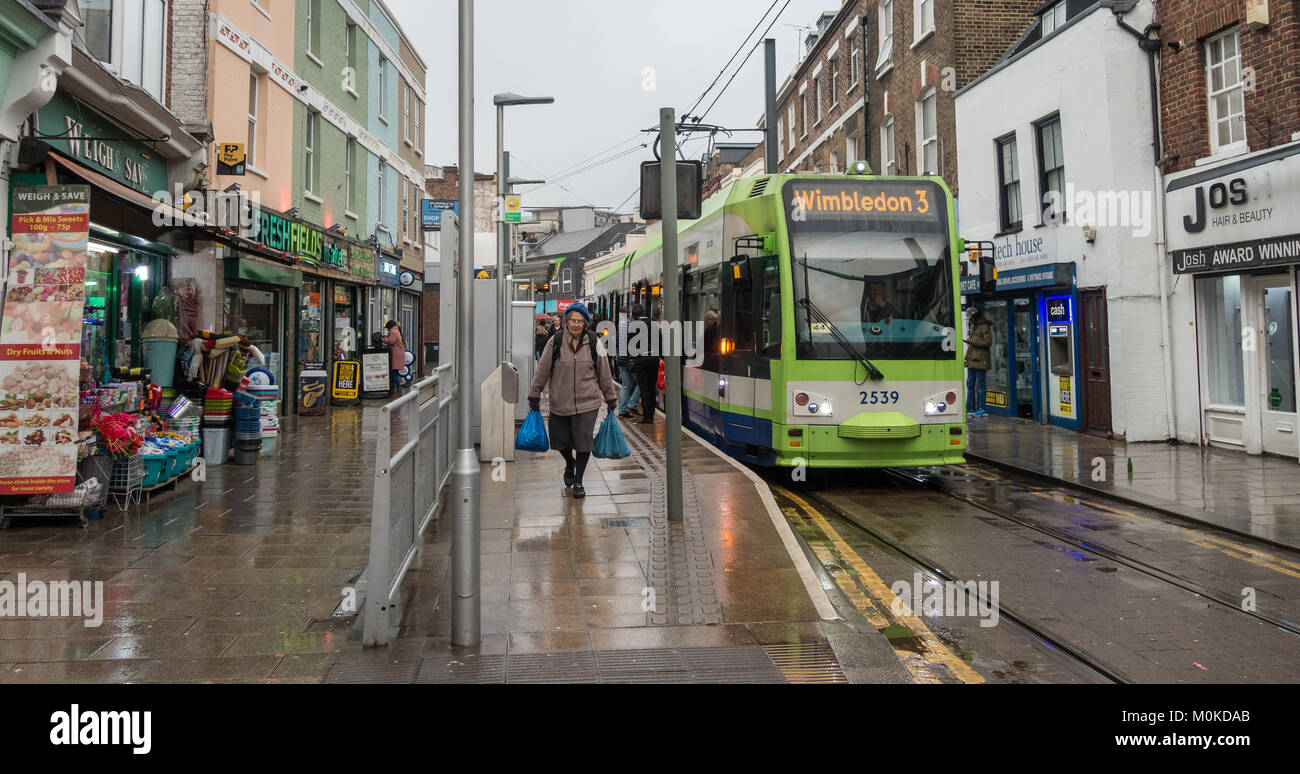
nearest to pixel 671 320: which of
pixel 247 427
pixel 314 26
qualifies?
pixel 247 427

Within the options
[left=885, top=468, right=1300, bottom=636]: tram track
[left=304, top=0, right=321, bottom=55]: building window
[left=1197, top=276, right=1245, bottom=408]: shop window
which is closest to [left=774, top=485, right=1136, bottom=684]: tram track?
[left=885, top=468, right=1300, bottom=636]: tram track

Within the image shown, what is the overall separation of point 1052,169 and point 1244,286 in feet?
15.4

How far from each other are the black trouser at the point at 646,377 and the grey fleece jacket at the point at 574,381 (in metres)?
6.09

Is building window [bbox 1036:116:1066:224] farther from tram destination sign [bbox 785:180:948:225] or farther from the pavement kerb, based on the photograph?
tram destination sign [bbox 785:180:948:225]

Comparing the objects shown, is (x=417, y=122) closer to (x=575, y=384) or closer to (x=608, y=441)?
(x=575, y=384)

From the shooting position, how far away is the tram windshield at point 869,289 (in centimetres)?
964

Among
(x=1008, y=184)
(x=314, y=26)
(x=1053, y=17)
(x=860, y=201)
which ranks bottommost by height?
(x=860, y=201)

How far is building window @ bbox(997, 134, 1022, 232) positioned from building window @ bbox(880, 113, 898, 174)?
5.78 meters

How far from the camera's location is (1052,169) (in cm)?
1608

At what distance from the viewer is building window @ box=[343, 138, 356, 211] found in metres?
20.8

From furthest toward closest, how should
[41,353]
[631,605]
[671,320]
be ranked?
1. [671,320]
2. [41,353]
3. [631,605]

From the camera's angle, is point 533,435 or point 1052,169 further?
point 1052,169
